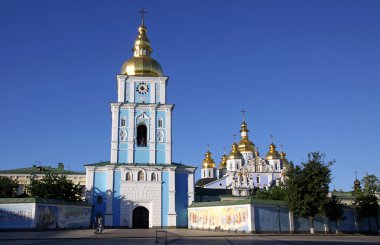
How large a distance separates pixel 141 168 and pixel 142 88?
28.2 feet

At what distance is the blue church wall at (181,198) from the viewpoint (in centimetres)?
3856

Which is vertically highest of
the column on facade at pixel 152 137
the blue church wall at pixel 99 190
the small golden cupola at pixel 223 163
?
the small golden cupola at pixel 223 163

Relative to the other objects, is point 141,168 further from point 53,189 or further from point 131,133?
point 53,189

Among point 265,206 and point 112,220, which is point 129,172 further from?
point 265,206

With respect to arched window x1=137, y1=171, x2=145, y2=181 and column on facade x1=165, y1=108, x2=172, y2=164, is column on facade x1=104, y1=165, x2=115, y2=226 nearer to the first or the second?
arched window x1=137, y1=171, x2=145, y2=181

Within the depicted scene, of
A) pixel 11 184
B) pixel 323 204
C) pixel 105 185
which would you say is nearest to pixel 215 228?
pixel 323 204

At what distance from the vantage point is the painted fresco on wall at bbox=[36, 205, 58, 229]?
1200 inches

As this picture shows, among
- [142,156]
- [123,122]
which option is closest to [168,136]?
[142,156]

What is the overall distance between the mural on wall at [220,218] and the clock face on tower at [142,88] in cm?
1300

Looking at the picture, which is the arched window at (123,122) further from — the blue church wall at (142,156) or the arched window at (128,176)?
the arched window at (128,176)

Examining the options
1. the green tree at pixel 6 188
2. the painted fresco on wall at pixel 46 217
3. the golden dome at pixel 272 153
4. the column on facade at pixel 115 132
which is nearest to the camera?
the painted fresco on wall at pixel 46 217

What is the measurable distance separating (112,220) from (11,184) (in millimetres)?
12180

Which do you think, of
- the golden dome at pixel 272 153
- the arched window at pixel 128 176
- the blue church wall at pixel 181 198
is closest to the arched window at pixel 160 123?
the blue church wall at pixel 181 198

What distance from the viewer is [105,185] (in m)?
38.4
